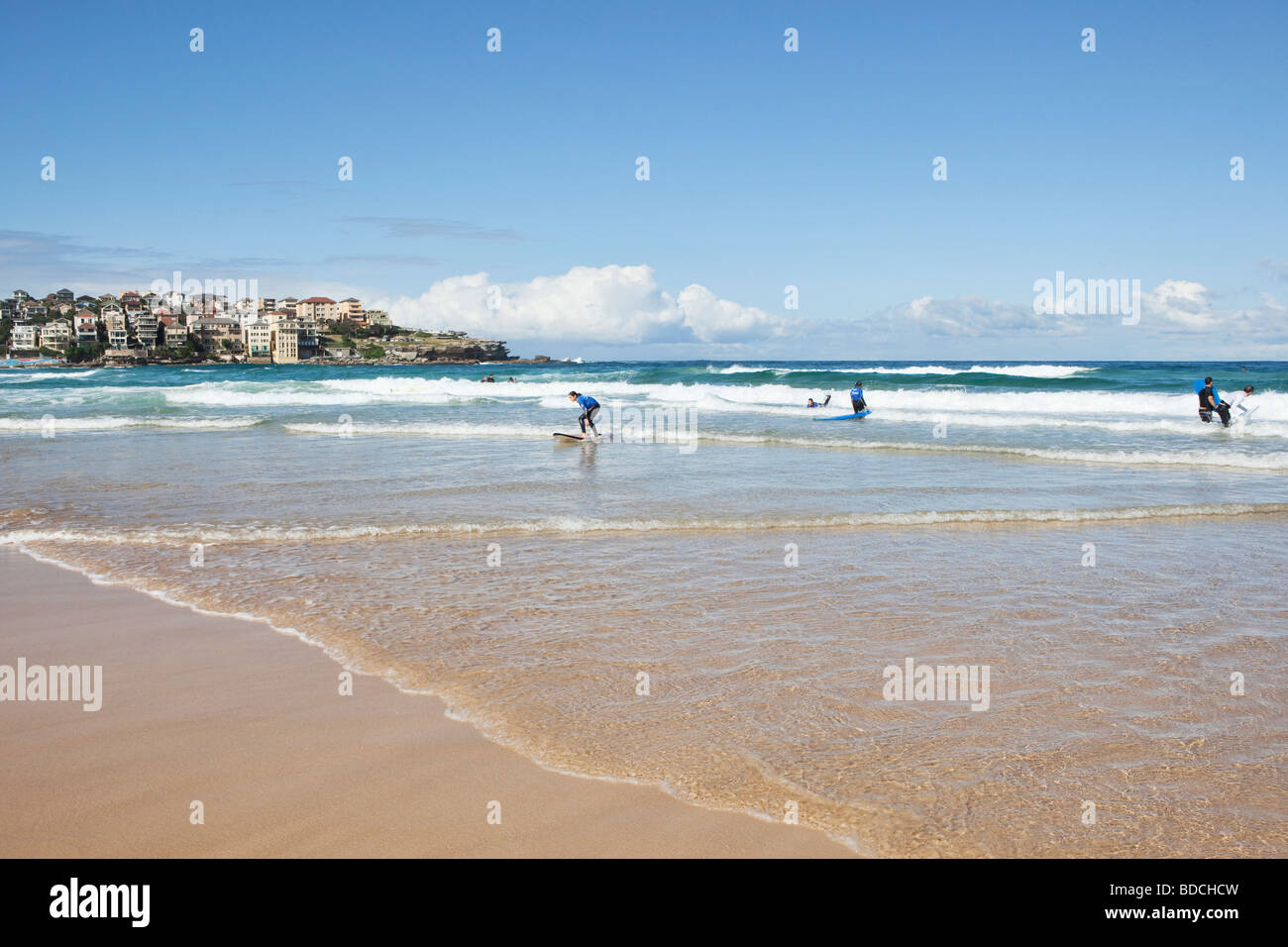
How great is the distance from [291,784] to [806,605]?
4.07 meters

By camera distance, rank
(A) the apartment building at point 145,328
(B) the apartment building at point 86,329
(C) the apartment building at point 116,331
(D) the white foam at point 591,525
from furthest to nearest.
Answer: (B) the apartment building at point 86,329, (A) the apartment building at point 145,328, (C) the apartment building at point 116,331, (D) the white foam at point 591,525

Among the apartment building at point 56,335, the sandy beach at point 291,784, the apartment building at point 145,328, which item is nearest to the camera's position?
the sandy beach at point 291,784

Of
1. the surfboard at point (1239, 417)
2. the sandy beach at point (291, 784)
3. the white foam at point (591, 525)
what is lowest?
the sandy beach at point (291, 784)

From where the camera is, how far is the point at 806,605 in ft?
21.7

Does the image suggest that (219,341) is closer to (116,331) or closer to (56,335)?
(116,331)

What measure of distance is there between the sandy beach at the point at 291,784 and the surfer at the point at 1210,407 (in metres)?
26.5

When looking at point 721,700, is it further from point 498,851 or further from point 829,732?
point 498,851

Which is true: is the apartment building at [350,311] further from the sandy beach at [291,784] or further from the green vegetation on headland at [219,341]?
the sandy beach at [291,784]

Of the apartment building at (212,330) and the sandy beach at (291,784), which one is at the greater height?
the apartment building at (212,330)

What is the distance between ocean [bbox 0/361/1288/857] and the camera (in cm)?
375

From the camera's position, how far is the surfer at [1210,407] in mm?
24453

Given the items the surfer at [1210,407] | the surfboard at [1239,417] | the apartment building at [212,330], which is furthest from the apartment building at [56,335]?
the surfboard at [1239,417]

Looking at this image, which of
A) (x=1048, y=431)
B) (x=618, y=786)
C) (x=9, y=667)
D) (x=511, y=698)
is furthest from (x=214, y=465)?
(x=1048, y=431)
